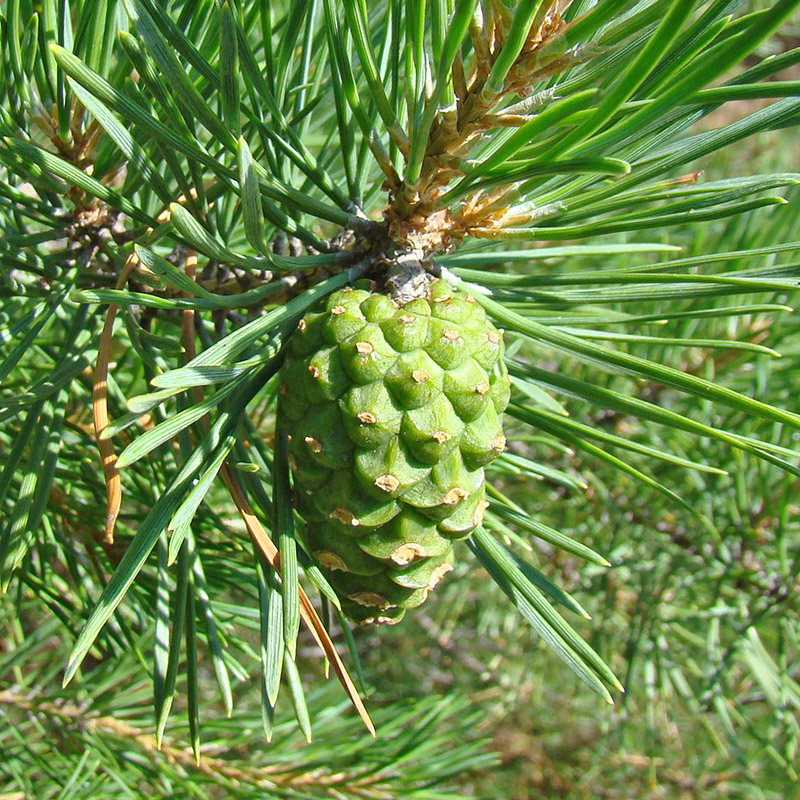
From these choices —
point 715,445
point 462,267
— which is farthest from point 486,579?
point 462,267

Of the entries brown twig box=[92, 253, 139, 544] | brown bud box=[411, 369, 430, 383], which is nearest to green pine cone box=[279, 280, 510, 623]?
brown bud box=[411, 369, 430, 383]

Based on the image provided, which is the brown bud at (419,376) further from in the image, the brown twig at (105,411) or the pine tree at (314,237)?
the brown twig at (105,411)

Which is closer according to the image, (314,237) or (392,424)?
(392,424)

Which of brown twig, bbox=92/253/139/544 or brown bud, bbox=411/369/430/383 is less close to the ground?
brown bud, bbox=411/369/430/383

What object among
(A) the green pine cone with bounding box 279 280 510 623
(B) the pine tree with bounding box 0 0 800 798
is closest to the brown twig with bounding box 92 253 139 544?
(B) the pine tree with bounding box 0 0 800 798

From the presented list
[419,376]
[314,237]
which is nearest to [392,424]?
[419,376]

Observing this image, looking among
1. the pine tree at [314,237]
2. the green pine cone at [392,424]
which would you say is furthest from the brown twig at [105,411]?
the green pine cone at [392,424]

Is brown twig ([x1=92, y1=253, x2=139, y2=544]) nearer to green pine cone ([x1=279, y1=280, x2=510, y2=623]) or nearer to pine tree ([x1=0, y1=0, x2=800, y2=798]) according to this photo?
pine tree ([x1=0, y1=0, x2=800, y2=798])

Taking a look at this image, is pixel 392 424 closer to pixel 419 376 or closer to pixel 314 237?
pixel 419 376
